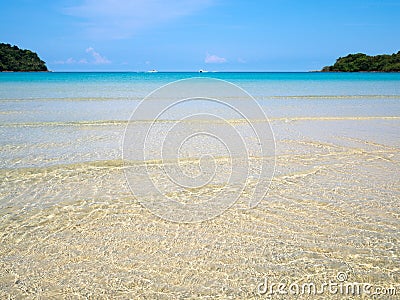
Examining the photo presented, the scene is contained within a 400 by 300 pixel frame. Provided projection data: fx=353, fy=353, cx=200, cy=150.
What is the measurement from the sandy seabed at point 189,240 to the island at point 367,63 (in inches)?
4981

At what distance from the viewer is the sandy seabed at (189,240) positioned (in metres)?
3.29

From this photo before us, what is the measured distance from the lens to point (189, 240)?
13.5 ft

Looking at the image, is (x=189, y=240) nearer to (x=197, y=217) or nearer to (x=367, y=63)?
(x=197, y=217)

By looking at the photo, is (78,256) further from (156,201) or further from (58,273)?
(156,201)

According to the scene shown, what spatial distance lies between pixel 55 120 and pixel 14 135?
3.15m

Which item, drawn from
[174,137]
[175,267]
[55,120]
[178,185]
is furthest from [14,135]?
[175,267]

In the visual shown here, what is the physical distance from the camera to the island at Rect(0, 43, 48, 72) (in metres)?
111

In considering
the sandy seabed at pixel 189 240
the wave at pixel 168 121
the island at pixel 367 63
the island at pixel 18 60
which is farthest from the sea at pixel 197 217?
the island at pixel 367 63

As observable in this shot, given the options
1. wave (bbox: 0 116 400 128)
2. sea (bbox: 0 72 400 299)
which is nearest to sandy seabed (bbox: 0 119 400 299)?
sea (bbox: 0 72 400 299)

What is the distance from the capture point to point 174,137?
1027 centimetres

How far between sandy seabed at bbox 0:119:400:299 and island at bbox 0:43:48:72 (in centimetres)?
12096

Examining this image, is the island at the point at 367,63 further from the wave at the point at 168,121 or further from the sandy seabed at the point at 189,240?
the sandy seabed at the point at 189,240

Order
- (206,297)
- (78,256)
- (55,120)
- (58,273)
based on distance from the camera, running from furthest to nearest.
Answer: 1. (55,120)
2. (78,256)
3. (58,273)
4. (206,297)

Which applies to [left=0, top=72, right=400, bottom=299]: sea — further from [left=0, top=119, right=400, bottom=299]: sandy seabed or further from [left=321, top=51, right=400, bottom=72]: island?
[left=321, top=51, right=400, bottom=72]: island
